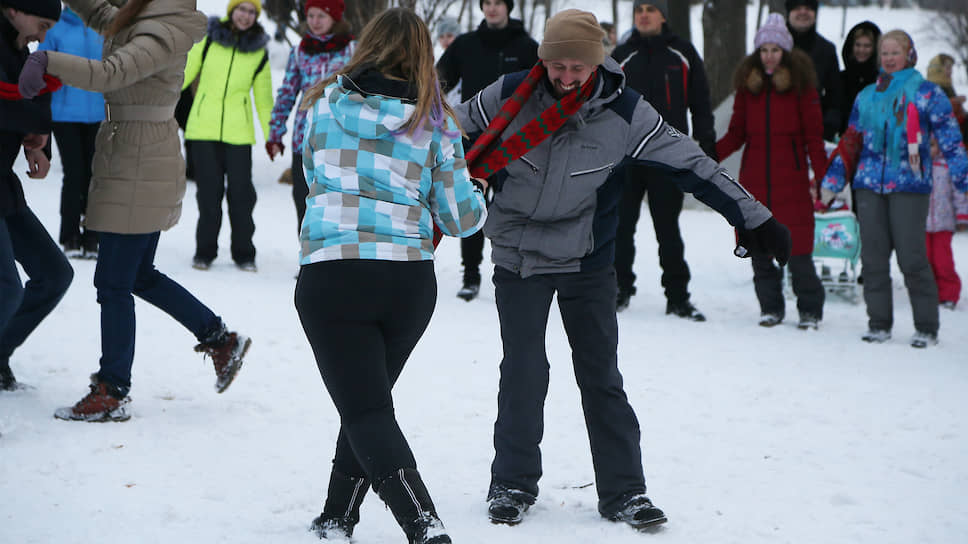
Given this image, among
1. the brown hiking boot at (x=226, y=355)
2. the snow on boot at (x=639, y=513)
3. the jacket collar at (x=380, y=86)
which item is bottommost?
the snow on boot at (x=639, y=513)

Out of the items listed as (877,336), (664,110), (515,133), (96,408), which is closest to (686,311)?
(877,336)

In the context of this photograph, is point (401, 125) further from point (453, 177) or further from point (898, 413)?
point (898, 413)

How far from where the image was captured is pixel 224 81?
7.97m

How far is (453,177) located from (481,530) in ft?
4.18

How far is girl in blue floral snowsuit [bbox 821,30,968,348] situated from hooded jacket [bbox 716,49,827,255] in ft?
0.63

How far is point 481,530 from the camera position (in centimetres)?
364

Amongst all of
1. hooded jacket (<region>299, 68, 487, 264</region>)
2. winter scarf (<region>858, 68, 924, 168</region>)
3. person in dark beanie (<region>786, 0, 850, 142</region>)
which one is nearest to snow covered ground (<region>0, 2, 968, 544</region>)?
hooded jacket (<region>299, 68, 487, 264</region>)

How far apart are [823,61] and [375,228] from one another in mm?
7189

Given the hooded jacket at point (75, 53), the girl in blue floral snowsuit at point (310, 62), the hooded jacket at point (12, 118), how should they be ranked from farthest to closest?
1. the girl in blue floral snowsuit at point (310, 62)
2. the hooded jacket at point (75, 53)
3. the hooded jacket at point (12, 118)

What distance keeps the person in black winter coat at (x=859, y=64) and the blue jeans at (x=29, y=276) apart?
22.8 ft

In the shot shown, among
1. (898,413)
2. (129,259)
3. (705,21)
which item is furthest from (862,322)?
(705,21)

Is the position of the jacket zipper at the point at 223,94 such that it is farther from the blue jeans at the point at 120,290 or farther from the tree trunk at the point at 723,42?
the tree trunk at the point at 723,42

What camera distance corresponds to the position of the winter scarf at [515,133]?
3.57 m

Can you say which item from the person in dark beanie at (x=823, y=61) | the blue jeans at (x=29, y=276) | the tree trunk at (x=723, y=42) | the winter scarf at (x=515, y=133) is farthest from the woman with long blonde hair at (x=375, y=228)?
the tree trunk at (x=723, y=42)
